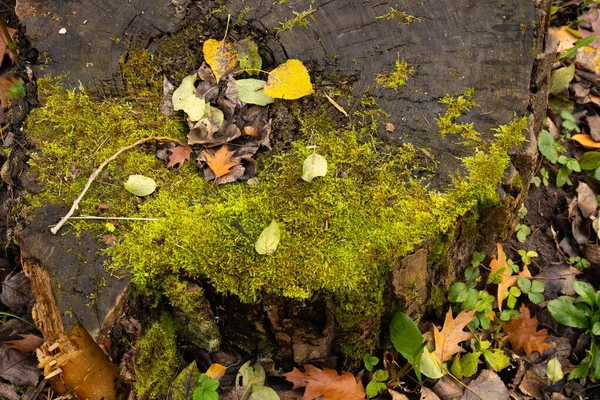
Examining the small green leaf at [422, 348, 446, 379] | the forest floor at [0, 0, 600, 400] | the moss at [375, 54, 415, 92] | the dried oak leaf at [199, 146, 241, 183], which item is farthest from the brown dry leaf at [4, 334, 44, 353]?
the moss at [375, 54, 415, 92]

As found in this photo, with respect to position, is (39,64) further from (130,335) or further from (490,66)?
(490,66)

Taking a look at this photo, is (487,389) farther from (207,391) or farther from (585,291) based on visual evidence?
(207,391)

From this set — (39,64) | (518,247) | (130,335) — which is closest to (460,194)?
(518,247)

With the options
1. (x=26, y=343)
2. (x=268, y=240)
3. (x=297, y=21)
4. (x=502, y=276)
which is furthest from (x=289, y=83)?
(x=26, y=343)

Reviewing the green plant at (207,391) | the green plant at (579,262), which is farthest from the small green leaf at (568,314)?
the green plant at (207,391)

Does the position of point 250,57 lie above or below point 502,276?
above
